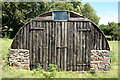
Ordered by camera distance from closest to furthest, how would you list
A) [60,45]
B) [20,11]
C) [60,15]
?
[60,15], [60,45], [20,11]

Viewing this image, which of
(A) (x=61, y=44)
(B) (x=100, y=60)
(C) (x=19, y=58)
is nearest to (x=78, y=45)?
(A) (x=61, y=44)

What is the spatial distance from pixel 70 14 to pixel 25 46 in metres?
3.78

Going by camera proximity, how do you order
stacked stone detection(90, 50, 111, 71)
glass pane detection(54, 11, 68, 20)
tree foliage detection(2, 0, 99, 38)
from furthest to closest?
tree foliage detection(2, 0, 99, 38), stacked stone detection(90, 50, 111, 71), glass pane detection(54, 11, 68, 20)

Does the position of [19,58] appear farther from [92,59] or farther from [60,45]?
[92,59]

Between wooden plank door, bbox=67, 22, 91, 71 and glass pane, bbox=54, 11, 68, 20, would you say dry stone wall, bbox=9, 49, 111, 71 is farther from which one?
glass pane, bbox=54, 11, 68, 20

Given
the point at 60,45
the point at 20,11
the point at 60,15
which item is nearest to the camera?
the point at 60,15

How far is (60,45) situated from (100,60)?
9.65ft

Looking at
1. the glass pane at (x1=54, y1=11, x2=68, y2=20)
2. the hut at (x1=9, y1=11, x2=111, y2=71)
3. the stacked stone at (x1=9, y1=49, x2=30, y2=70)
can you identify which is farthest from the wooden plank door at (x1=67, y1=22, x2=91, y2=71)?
the stacked stone at (x1=9, y1=49, x2=30, y2=70)

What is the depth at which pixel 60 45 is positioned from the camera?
848cm

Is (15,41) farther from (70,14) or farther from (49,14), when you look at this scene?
(70,14)

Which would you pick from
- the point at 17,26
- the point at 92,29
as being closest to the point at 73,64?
the point at 92,29

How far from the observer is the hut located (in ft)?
27.7

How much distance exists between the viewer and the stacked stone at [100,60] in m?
8.45

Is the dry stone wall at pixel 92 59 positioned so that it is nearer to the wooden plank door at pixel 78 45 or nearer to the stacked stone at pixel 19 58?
the stacked stone at pixel 19 58
